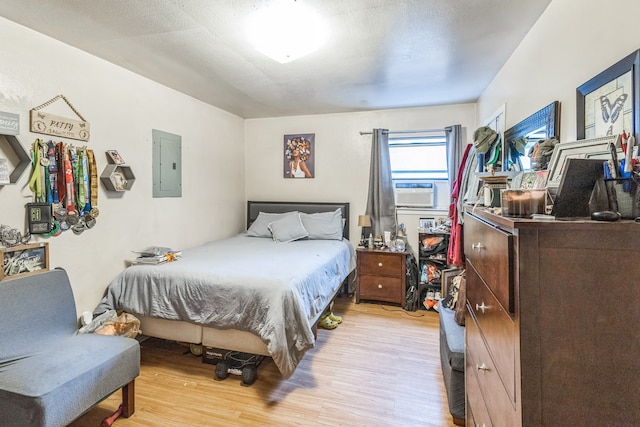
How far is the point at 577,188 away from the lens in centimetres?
93

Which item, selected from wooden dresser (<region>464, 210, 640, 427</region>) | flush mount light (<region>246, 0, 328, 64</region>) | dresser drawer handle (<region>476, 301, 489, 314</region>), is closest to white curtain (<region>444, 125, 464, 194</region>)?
flush mount light (<region>246, 0, 328, 64</region>)

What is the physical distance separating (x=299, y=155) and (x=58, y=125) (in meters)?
2.80

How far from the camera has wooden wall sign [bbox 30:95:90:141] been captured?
219 cm

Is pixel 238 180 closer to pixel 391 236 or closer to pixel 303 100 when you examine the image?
pixel 303 100

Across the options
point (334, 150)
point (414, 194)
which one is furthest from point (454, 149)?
point (334, 150)

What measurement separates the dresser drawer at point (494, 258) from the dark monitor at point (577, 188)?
18 cm

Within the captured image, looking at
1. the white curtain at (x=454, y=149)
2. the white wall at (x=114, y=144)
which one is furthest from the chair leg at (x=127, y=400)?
the white curtain at (x=454, y=149)

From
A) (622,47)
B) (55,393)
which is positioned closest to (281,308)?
(55,393)

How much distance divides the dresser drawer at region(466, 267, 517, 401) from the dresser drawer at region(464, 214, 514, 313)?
0.14 feet

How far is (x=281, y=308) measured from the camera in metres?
2.13

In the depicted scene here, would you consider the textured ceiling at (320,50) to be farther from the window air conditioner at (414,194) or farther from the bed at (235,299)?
the bed at (235,299)

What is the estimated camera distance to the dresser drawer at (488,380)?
963 millimetres

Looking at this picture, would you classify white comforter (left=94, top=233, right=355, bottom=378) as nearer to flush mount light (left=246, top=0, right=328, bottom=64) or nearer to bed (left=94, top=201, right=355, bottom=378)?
bed (left=94, top=201, right=355, bottom=378)

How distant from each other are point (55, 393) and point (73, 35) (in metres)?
2.24
